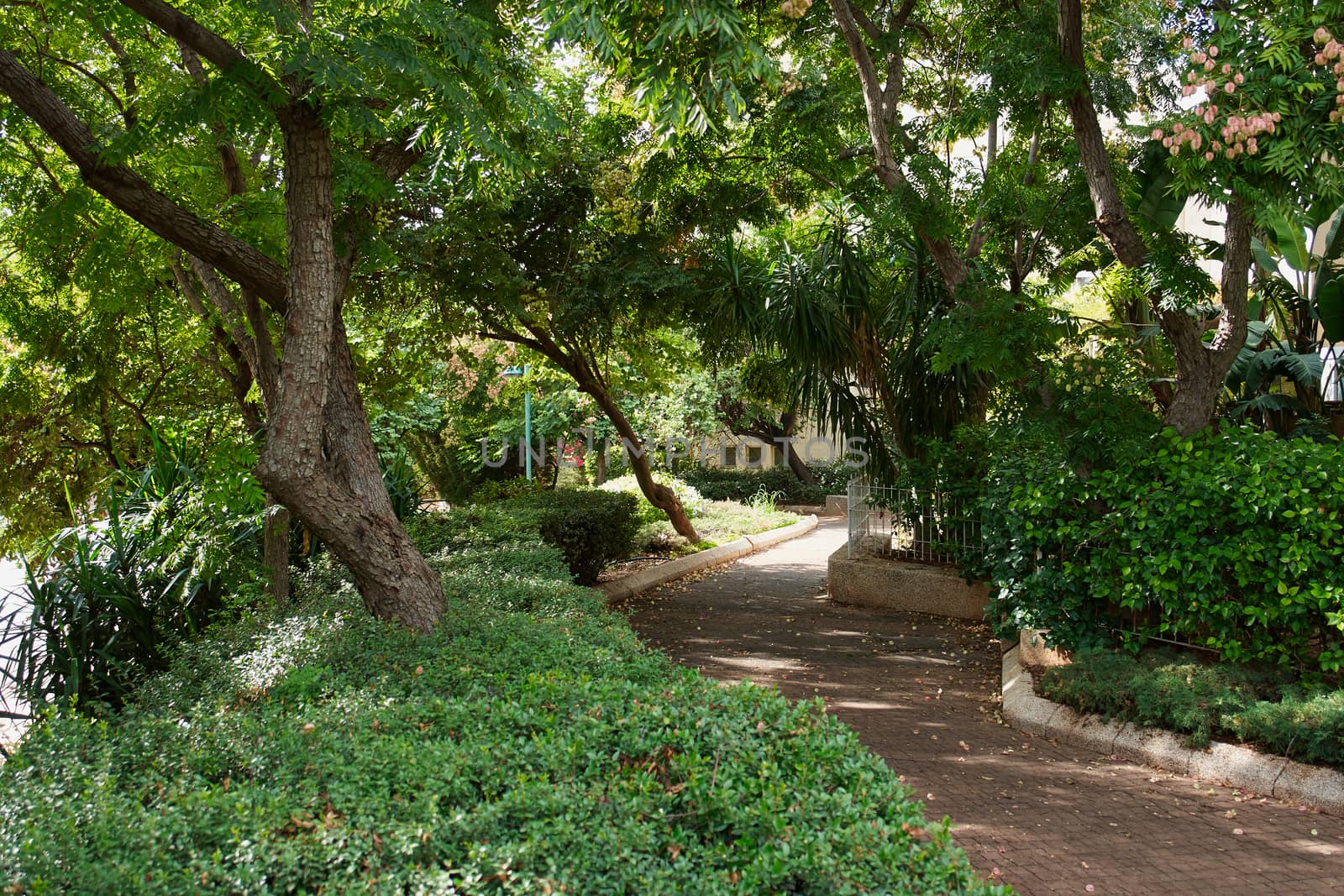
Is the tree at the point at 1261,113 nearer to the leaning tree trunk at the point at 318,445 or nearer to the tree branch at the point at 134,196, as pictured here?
the leaning tree trunk at the point at 318,445

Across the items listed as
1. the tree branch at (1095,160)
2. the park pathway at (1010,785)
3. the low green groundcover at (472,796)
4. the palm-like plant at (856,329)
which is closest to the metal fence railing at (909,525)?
the palm-like plant at (856,329)

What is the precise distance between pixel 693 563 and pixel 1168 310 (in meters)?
8.98

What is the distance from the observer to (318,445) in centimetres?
563

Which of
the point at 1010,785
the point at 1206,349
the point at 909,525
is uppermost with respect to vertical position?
the point at 1206,349

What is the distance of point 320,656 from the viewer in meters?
5.14

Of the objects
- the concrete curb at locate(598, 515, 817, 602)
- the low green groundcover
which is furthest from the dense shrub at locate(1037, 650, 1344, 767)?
the concrete curb at locate(598, 515, 817, 602)

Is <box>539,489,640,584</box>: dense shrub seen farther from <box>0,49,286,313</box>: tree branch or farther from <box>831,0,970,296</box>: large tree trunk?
<box>0,49,286,313</box>: tree branch

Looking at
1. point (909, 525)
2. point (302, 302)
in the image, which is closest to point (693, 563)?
Answer: point (909, 525)

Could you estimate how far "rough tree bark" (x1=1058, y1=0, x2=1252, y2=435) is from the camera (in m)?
7.37

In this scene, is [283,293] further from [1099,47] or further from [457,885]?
[1099,47]

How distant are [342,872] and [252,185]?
278 inches

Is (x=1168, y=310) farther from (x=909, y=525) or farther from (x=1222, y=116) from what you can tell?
(x=909, y=525)

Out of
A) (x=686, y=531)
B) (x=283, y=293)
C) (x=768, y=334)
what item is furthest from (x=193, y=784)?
(x=686, y=531)

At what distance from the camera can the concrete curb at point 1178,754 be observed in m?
5.37
